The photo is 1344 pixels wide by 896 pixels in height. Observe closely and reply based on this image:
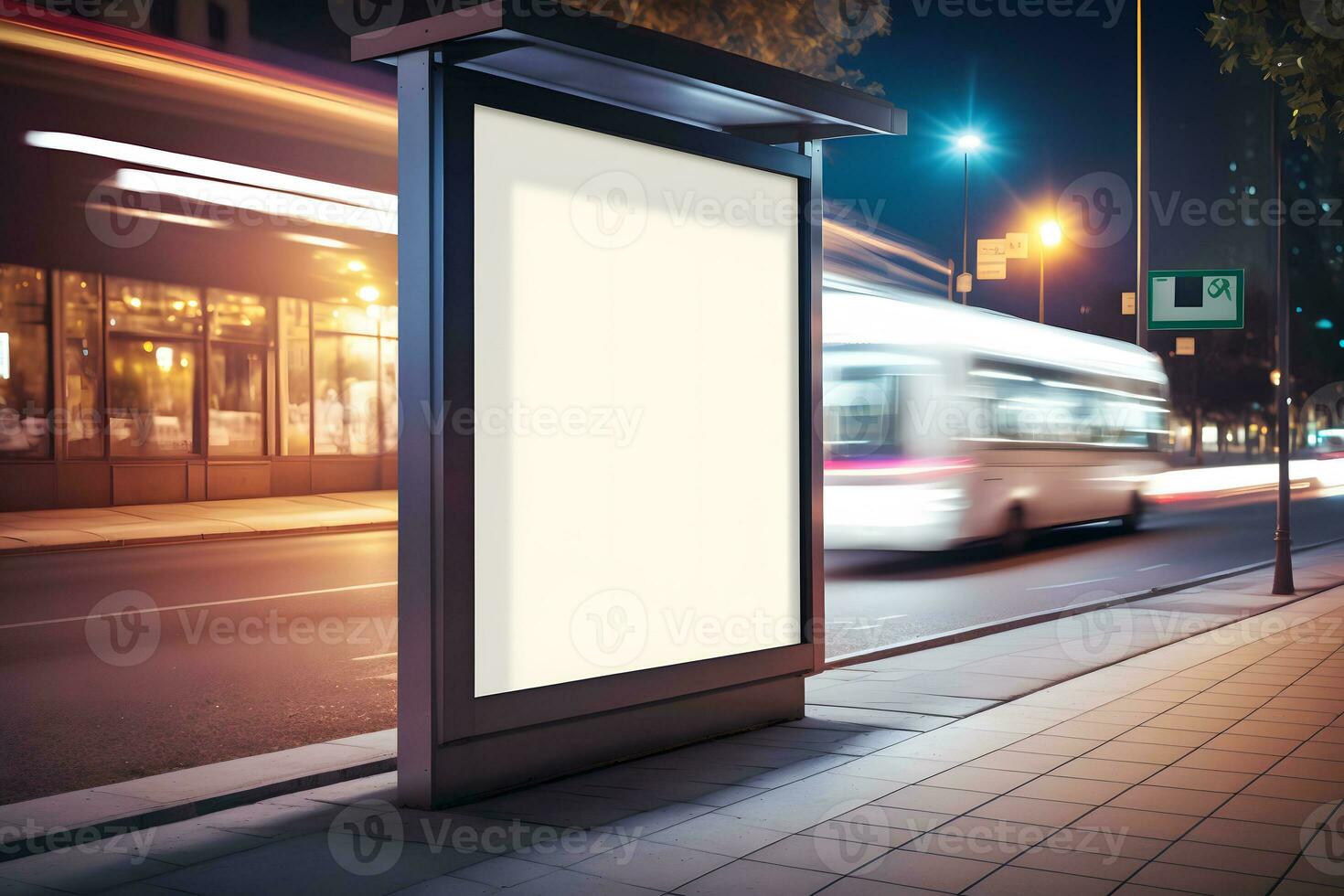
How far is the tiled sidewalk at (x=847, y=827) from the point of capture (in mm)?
4547

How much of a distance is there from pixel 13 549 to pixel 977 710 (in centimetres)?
1366

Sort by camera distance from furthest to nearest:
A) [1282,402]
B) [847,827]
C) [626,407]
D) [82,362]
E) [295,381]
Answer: [295,381]
[82,362]
[1282,402]
[626,407]
[847,827]

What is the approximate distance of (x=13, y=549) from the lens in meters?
16.7

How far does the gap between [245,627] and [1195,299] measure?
946cm

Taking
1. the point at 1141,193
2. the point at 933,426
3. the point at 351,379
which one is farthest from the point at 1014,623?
the point at 351,379

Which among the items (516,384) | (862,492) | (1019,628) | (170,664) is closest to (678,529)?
(516,384)

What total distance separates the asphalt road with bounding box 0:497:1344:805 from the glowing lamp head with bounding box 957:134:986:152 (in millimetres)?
16916

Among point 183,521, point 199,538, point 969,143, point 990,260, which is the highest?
point 969,143

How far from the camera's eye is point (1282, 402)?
1408cm

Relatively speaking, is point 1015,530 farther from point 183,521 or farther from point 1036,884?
point 1036,884

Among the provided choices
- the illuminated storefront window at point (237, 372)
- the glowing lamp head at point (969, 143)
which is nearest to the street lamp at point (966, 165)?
the glowing lamp head at point (969, 143)

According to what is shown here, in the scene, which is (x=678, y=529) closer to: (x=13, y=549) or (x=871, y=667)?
(x=871, y=667)

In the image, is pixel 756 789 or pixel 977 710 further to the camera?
pixel 977 710

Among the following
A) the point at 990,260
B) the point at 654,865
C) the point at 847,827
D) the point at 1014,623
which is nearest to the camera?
the point at 654,865
